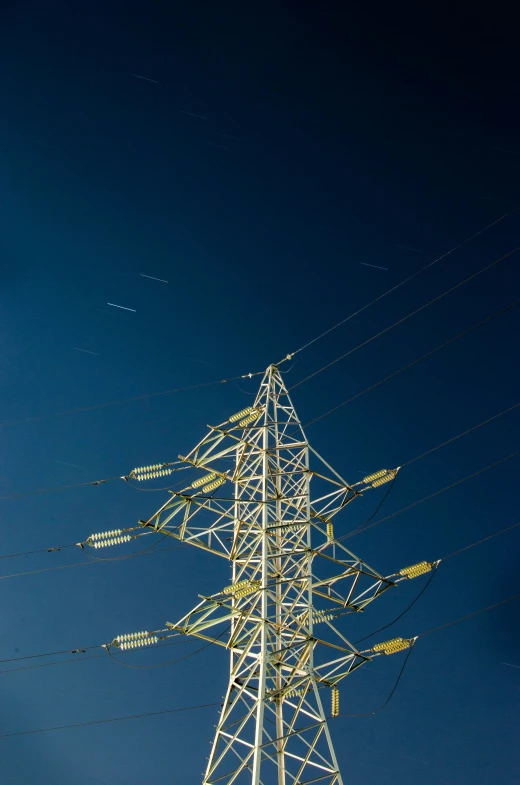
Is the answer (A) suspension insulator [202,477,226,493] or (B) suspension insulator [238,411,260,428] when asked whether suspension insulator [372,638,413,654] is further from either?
(B) suspension insulator [238,411,260,428]

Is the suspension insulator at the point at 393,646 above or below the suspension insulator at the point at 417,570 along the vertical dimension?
below

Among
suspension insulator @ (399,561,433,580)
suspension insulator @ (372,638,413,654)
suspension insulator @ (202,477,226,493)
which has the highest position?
suspension insulator @ (399,561,433,580)

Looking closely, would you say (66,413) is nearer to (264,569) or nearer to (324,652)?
(324,652)

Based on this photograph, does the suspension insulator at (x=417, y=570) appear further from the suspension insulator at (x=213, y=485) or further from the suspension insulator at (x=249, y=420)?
the suspension insulator at (x=249, y=420)

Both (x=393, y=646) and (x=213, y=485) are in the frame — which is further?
(x=213, y=485)

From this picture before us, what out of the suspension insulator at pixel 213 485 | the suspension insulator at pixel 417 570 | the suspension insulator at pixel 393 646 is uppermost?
the suspension insulator at pixel 417 570

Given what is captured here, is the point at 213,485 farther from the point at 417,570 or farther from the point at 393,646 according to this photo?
the point at 393,646

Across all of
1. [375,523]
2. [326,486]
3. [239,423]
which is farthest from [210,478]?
[326,486]

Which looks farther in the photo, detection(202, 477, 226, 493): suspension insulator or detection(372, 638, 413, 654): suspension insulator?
detection(202, 477, 226, 493): suspension insulator

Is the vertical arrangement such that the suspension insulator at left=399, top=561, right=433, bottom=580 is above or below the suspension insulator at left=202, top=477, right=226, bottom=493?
above

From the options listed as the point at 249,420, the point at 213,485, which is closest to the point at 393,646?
the point at 213,485

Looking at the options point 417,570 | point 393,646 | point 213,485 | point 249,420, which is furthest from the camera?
point 249,420
